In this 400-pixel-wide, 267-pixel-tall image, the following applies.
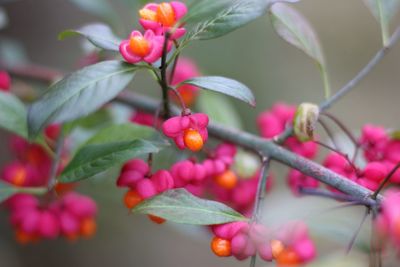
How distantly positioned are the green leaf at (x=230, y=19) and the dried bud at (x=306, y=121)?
21 centimetres

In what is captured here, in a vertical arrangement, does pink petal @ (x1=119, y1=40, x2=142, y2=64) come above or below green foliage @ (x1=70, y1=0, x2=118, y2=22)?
above

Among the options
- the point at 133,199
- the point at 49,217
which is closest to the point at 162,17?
the point at 133,199

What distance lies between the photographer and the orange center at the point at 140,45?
877 mm

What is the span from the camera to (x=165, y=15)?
0.95m

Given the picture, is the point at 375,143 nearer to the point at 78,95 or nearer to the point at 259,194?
the point at 259,194

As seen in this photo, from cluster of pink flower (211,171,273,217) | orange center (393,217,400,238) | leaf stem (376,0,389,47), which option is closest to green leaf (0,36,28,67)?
cluster of pink flower (211,171,273,217)

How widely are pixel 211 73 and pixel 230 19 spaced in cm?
149

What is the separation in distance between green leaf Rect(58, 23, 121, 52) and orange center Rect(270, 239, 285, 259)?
16.2 inches

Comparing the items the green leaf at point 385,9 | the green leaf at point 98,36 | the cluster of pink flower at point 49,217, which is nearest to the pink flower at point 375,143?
the green leaf at point 385,9

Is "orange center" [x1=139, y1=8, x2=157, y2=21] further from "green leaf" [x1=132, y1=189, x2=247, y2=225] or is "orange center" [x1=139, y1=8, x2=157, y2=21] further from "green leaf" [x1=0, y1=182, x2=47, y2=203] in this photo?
"green leaf" [x1=0, y1=182, x2=47, y2=203]

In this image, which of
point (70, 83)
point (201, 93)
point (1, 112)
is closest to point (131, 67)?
point (70, 83)

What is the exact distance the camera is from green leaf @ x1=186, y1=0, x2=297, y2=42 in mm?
930

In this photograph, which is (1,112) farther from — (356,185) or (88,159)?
(356,185)

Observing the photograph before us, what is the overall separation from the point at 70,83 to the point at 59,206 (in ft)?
1.86
